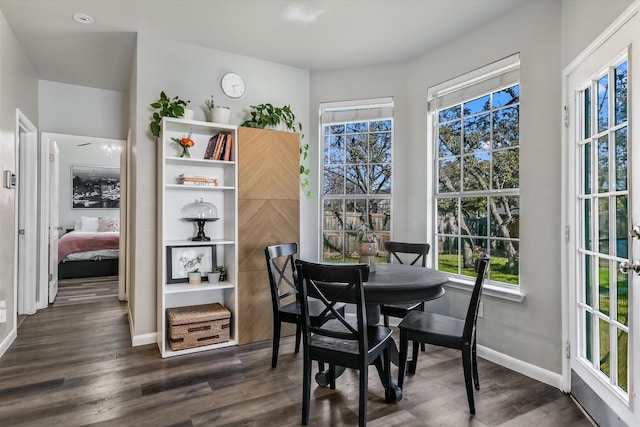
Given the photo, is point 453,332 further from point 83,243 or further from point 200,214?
point 83,243

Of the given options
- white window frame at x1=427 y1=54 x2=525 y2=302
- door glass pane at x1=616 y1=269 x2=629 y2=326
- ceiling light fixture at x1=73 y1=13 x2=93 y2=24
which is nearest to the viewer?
door glass pane at x1=616 y1=269 x2=629 y2=326

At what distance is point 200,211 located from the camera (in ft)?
10.8

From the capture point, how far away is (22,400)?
2270mm

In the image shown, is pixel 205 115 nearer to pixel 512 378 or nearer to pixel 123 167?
pixel 123 167

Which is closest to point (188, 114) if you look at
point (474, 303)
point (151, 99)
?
point (151, 99)

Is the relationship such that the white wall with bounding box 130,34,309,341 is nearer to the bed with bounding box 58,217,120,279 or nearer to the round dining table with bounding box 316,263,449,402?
the round dining table with bounding box 316,263,449,402

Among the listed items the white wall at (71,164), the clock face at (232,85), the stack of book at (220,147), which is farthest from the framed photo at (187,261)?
the white wall at (71,164)

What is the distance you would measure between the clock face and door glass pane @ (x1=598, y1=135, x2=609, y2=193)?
2986 millimetres

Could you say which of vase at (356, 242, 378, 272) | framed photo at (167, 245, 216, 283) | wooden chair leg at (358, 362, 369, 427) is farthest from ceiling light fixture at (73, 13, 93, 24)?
wooden chair leg at (358, 362, 369, 427)

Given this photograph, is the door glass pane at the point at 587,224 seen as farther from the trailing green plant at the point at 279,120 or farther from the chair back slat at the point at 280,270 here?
the trailing green plant at the point at 279,120

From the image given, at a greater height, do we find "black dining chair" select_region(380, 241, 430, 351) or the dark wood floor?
"black dining chair" select_region(380, 241, 430, 351)

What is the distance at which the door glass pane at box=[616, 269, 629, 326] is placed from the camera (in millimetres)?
1850

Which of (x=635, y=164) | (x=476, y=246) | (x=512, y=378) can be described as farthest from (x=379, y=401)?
(x=635, y=164)

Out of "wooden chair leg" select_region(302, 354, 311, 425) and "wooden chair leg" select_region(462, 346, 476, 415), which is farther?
"wooden chair leg" select_region(462, 346, 476, 415)
